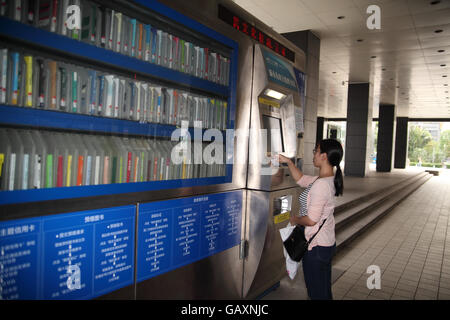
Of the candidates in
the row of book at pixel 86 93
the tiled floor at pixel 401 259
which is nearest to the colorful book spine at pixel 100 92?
the row of book at pixel 86 93

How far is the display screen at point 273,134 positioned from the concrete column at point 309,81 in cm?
349

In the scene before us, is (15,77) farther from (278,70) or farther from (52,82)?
(278,70)

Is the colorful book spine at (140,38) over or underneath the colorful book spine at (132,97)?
over

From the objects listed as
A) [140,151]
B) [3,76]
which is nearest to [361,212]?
[140,151]

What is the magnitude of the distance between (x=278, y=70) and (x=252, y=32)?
1.29ft

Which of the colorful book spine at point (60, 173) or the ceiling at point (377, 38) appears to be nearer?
the colorful book spine at point (60, 173)

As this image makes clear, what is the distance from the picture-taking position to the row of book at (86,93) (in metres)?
1.39

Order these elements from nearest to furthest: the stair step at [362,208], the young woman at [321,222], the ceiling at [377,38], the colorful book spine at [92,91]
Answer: the colorful book spine at [92,91], the young woman at [321,222], the ceiling at [377,38], the stair step at [362,208]

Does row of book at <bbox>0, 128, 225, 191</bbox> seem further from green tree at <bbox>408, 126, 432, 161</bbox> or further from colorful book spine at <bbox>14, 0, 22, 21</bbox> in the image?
green tree at <bbox>408, 126, 432, 161</bbox>

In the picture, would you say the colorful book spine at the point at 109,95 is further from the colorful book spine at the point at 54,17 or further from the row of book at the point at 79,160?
the colorful book spine at the point at 54,17

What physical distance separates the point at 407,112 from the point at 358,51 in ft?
43.4

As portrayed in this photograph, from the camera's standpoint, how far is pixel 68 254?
1.55 metres

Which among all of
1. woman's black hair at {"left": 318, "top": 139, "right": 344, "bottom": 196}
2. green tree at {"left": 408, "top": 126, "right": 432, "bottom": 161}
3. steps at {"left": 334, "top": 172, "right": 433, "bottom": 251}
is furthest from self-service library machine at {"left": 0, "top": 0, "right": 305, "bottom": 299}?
green tree at {"left": 408, "top": 126, "right": 432, "bottom": 161}
